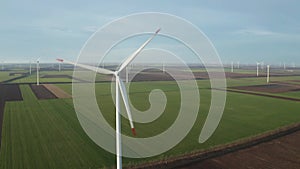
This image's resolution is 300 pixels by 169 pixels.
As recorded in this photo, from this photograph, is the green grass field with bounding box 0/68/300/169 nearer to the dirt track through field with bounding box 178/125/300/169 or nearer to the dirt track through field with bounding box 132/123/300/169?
the dirt track through field with bounding box 132/123/300/169

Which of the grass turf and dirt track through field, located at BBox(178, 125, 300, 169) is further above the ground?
the grass turf

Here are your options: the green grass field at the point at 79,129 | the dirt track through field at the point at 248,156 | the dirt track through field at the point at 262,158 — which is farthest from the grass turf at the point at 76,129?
the dirt track through field at the point at 262,158

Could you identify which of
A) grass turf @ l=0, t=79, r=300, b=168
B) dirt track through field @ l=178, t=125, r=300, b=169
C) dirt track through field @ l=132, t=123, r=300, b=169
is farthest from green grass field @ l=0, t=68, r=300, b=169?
dirt track through field @ l=178, t=125, r=300, b=169

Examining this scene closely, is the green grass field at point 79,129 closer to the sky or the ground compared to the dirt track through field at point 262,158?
closer to the sky

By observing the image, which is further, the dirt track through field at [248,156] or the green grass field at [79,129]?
the green grass field at [79,129]

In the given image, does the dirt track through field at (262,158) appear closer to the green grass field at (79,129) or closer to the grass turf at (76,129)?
the green grass field at (79,129)

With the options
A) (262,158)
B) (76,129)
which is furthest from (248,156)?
(76,129)

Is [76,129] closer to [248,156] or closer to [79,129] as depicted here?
[79,129]

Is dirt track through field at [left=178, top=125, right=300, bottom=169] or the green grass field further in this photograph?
the green grass field

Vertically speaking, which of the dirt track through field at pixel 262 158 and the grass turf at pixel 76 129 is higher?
the grass turf at pixel 76 129
